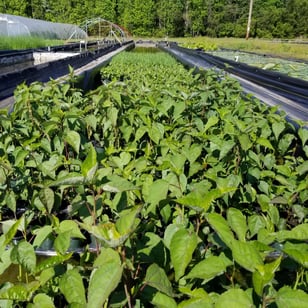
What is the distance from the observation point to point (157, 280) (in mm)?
789

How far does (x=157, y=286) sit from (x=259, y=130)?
4.00 ft

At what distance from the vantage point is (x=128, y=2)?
174 ft

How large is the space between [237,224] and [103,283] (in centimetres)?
40

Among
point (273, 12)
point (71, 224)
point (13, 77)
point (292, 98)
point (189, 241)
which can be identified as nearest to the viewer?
point (189, 241)

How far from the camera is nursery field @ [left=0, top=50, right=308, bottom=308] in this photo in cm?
78

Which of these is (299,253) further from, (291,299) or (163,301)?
(163,301)

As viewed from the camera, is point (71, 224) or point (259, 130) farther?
point (259, 130)

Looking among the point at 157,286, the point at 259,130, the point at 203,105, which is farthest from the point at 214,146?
the point at 157,286

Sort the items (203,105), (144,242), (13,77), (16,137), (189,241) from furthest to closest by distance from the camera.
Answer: (13,77), (203,105), (16,137), (144,242), (189,241)

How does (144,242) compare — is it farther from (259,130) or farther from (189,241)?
(259,130)

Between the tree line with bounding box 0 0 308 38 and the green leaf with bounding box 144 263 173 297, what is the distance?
52743 millimetres

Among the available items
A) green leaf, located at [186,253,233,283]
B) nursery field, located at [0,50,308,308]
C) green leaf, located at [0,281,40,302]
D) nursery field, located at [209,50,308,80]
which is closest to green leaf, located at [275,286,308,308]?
nursery field, located at [0,50,308,308]

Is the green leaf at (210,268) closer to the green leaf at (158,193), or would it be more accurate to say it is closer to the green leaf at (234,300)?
the green leaf at (234,300)

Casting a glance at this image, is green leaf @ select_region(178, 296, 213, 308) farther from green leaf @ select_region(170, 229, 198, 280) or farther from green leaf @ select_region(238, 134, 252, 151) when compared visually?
green leaf @ select_region(238, 134, 252, 151)
